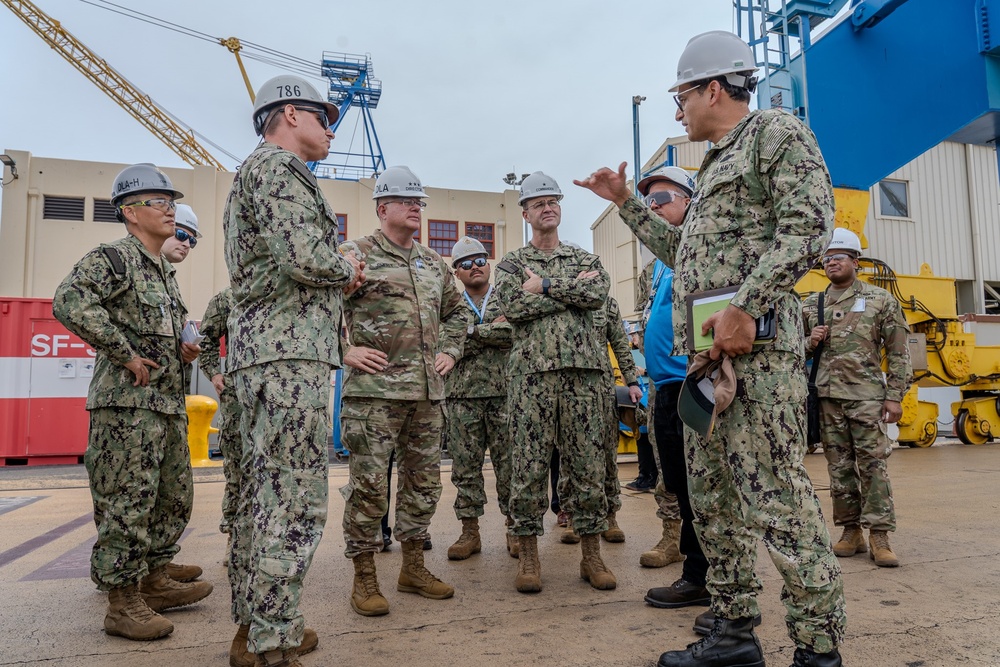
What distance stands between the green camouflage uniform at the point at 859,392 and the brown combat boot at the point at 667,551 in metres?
1.12

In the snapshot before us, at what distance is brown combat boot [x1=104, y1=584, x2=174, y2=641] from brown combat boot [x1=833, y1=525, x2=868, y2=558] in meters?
3.78

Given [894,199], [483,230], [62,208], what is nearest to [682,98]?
[894,199]

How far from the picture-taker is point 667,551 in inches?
159

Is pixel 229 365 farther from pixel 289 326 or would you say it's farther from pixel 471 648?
pixel 471 648

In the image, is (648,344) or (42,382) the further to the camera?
(42,382)

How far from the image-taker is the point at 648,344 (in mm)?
3932

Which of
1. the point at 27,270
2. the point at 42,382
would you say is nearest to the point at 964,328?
the point at 42,382

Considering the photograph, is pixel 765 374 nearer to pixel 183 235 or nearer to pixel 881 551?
pixel 881 551

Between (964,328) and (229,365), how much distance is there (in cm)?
1292

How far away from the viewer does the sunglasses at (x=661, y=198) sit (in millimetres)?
3831

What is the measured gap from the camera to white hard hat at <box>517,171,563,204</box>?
4.16 m

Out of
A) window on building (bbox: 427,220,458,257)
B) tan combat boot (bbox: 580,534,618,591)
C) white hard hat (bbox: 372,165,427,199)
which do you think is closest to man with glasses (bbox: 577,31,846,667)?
tan combat boot (bbox: 580,534,618,591)

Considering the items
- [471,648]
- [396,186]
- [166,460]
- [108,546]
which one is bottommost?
[471,648]

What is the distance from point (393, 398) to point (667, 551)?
75.3 inches
